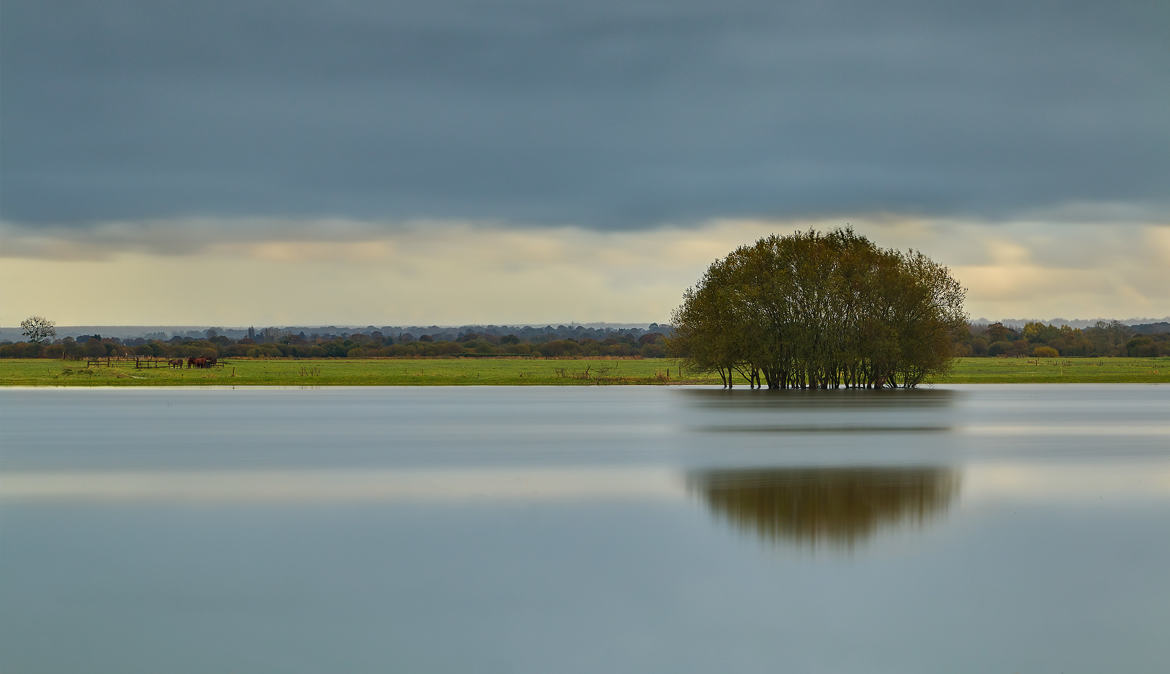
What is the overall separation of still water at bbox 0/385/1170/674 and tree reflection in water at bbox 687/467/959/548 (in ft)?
0.34

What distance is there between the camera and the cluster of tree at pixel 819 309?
3144 inches

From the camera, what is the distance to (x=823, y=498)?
21406 millimetres

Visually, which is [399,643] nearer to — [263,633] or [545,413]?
[263,633]

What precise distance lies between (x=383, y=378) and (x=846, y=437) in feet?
226

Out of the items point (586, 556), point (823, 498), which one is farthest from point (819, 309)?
point (586, 556)

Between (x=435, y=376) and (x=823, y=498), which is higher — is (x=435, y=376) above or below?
above

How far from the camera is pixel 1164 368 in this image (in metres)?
121

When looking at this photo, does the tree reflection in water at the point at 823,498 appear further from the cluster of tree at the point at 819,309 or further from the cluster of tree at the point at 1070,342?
the cluster of tree at the point at 1070,342

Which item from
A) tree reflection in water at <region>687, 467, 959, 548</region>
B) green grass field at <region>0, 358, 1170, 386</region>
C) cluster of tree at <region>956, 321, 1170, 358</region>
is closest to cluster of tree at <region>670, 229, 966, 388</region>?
green grass field at <region>0, 358, 1170, 386</region>

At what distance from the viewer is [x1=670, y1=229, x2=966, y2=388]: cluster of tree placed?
79.9m

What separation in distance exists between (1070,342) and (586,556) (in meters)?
180

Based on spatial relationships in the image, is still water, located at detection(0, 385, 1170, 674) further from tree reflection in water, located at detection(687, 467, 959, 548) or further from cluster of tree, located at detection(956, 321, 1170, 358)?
cluster of tree, located at detection(956, 321, 1170, 358)

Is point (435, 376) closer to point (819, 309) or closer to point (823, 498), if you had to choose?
point (819, 309)

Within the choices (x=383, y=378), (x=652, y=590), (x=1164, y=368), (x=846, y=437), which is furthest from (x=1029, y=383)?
(x=652, y=590)
